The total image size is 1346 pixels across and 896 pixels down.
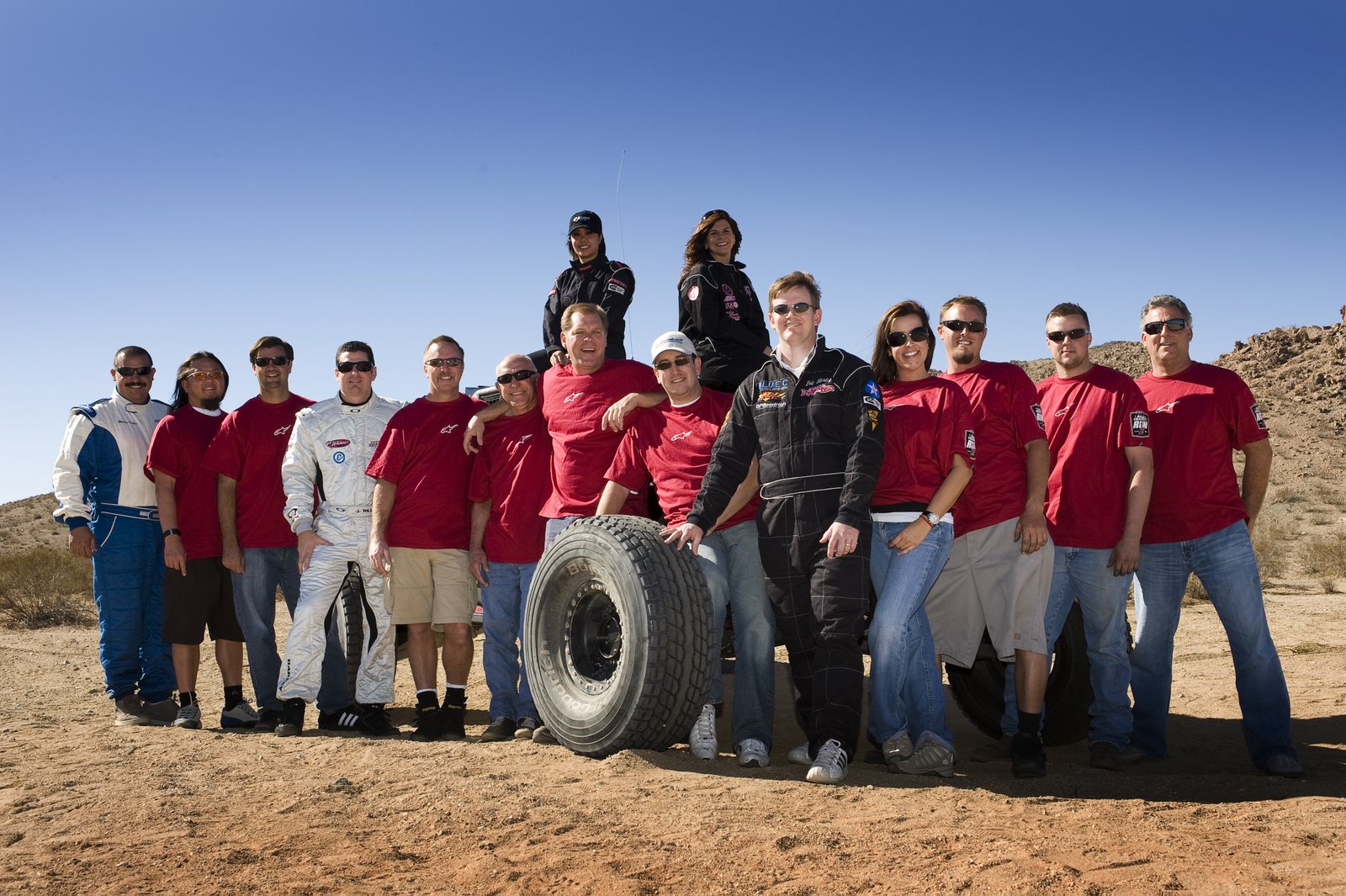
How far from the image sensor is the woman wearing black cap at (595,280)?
20.6 feet

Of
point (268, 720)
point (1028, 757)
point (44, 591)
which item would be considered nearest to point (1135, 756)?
point (1028, 757)

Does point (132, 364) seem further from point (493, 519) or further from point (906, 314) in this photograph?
point (906, 314)

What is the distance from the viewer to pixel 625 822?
151 inches

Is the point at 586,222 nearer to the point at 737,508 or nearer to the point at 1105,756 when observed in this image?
the point at 737,508

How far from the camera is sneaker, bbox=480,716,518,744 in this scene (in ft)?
18.0

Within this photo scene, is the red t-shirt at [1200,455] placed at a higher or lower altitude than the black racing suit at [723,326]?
lower

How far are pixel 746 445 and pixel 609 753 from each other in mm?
1554

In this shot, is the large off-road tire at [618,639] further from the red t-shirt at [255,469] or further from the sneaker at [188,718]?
the sneaker at [188,718]

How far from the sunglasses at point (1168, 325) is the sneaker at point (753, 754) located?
291cm

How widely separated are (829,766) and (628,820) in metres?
0.94

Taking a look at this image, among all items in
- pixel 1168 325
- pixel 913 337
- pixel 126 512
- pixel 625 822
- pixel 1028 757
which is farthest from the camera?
pixel 126 512

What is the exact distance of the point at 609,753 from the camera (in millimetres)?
4762

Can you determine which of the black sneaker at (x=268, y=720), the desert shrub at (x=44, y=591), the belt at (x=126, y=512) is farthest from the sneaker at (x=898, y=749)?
the desert shrub at (x=44, y=591)

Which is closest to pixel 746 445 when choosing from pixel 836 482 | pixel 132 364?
pixel 836 482
